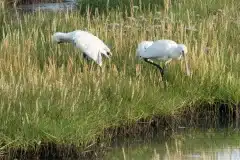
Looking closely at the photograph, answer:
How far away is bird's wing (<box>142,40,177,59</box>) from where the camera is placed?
8.47 meters

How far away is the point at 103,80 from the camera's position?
8.10 metres

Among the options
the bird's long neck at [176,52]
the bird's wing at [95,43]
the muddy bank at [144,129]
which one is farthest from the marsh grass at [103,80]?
the bird's long neck at [176,52]

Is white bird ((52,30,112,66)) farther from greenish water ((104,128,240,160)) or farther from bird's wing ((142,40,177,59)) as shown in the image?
greenish water ((104,128,240,160))

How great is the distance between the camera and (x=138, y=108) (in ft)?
25.9

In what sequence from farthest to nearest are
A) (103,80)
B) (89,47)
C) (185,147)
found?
(89,47) < (103,80) < (185,147)

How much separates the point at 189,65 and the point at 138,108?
1.13 metres

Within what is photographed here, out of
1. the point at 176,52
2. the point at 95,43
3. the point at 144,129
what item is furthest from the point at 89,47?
the point at 144,129

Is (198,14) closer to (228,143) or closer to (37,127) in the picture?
(228,143)

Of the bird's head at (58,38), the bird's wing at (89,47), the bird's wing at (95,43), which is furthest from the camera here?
the bird's head at (58,38)

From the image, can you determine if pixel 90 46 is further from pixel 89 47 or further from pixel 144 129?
pixel 144 129

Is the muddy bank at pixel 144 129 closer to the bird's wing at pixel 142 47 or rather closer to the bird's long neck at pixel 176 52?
the bird's long neck at pixel 176 52

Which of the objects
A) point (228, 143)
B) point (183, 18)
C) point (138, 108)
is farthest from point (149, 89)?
point (183, 18)

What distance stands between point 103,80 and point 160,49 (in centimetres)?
82

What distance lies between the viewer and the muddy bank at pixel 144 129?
6.98 meters
